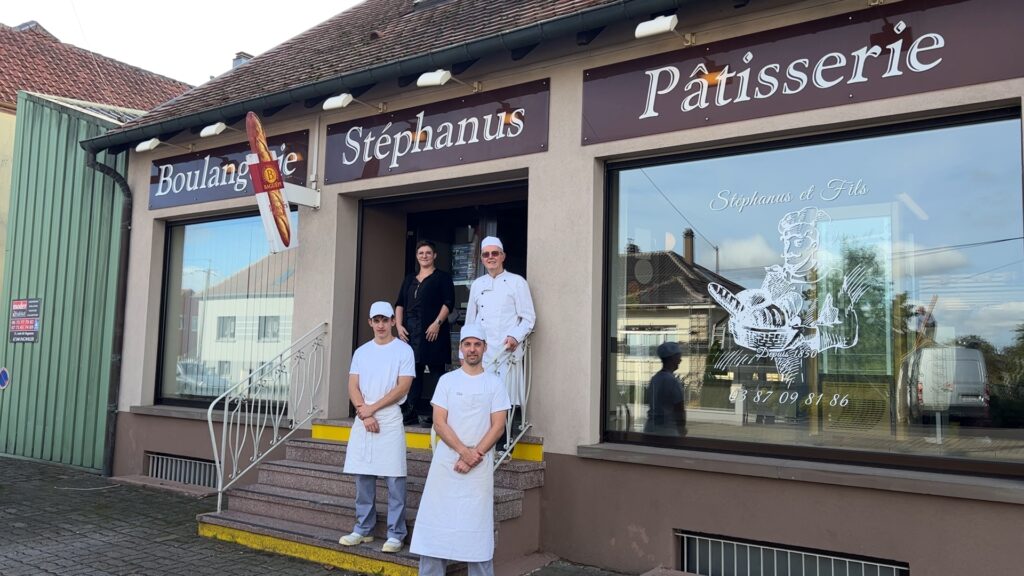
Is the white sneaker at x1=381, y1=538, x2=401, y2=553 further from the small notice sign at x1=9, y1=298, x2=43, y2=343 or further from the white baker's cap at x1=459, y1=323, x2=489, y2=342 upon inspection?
the small notice sign at x1=9, y1=298, x2=43, y2=343

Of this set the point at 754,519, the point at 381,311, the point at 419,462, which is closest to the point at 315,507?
the point at 419,462

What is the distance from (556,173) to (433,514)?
3074 mm

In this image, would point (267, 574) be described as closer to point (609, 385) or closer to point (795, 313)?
point (609, 385)

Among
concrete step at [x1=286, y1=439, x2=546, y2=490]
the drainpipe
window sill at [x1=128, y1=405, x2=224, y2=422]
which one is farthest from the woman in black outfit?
the drainpipe

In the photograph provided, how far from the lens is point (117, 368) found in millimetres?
9805

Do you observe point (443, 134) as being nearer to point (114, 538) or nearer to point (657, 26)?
point (657, 26)

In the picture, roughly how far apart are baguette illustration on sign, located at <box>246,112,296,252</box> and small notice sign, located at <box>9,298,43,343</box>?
210 inches

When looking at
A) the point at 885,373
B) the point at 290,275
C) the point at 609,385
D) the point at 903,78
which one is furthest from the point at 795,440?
the point at 290,275

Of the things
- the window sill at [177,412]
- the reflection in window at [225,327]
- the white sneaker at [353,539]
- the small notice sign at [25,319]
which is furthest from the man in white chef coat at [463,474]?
the small notice sign at [25,319]

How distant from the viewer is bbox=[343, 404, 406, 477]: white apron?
18.4 ft

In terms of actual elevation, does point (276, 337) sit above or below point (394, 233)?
below

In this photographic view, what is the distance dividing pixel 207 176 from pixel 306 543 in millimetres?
5040

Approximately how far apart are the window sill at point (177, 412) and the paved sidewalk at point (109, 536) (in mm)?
830

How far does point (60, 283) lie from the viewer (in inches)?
421
